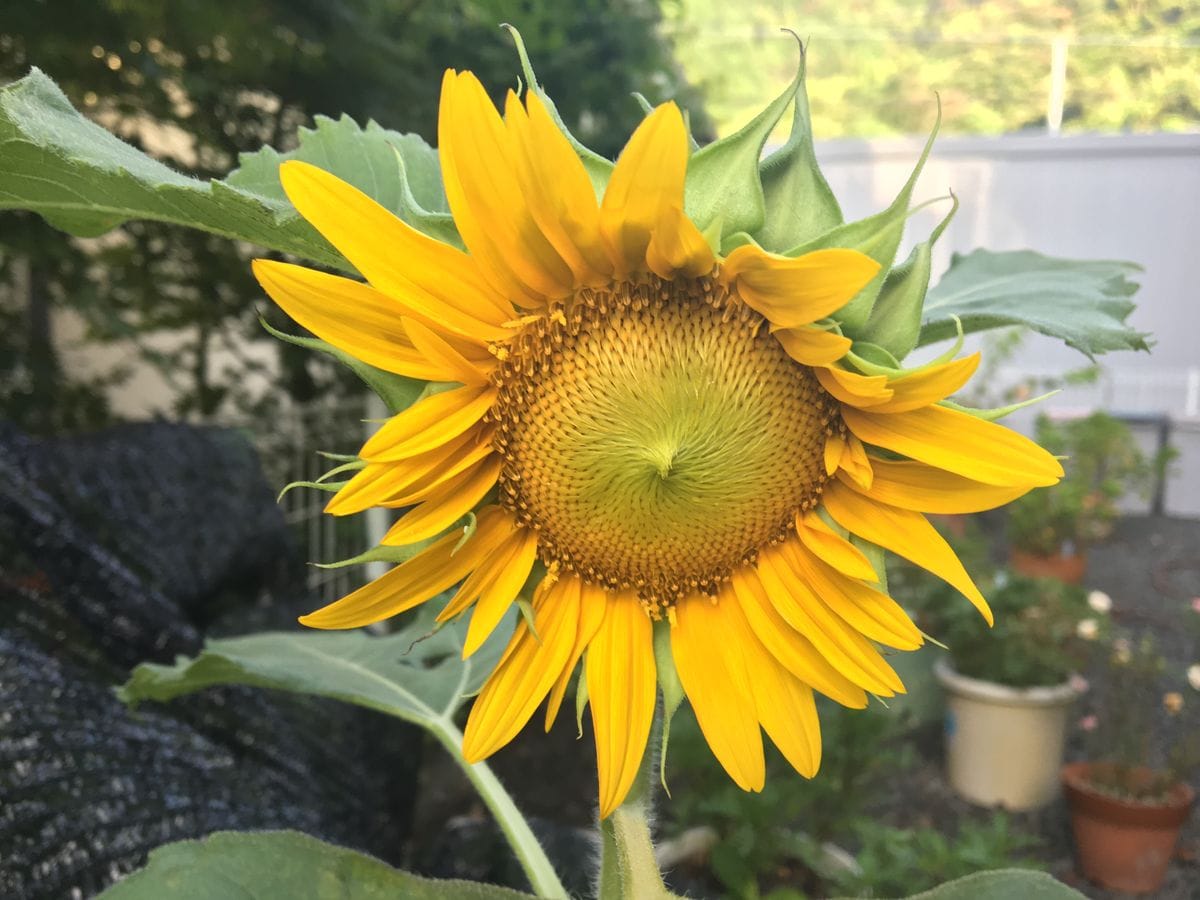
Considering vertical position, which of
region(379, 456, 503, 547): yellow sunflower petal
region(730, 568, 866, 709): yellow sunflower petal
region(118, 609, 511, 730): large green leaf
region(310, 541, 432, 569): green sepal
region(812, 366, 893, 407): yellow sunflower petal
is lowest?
region(118, 609, 511, 730): large green leaf

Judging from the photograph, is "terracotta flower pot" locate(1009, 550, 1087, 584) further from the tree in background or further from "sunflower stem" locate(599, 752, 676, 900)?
"sunflower stem" locate(599, 752, 676, 900)

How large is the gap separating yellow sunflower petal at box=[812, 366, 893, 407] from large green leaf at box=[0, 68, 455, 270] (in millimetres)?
150

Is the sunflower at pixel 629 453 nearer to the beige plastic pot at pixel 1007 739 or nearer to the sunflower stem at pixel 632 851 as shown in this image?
the sunflower stem at pixel 632 851

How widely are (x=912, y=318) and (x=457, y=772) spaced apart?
185 cm

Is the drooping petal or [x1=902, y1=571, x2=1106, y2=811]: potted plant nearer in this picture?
the drooping petal

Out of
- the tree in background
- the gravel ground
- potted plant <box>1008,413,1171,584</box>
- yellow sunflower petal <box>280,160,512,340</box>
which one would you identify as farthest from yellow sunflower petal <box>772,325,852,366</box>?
potted plant <box>1008,413,1171,584</box>

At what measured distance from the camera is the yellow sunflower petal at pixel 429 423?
0.33 metres

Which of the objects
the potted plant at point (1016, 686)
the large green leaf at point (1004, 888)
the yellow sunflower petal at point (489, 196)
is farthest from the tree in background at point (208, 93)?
the potted plant at point (1016, 686)

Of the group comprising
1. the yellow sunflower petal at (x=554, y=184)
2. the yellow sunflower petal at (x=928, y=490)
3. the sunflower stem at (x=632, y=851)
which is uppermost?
the yellow sunflower petal at (x=554, y=184)

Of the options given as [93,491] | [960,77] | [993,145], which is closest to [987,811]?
[93,491]

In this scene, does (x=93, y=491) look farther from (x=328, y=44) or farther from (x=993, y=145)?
(x=993, y=145)

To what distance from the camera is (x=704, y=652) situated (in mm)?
379

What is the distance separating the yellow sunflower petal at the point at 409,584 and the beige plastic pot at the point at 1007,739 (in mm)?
2200

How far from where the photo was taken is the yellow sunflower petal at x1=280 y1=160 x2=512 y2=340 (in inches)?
12.1
